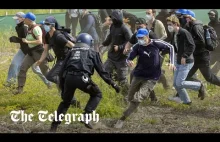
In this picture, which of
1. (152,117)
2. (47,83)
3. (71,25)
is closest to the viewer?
(152,117)

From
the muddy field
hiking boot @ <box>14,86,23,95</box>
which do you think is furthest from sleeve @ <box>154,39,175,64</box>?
hiking boot @ <box>14,86,23,95</box>

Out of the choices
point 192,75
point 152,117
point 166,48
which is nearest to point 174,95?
point 192,75

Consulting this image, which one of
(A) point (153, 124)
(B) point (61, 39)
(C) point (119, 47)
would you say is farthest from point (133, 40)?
(A) point (153, 124)

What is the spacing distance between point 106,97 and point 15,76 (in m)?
2.51

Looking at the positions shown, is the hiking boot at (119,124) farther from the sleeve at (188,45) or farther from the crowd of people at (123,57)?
the sleeve at (188,45)

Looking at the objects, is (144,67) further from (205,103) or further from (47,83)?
(47,83)

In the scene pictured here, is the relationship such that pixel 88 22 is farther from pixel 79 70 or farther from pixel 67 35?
pixel 79 70

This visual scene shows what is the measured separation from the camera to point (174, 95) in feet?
39.8

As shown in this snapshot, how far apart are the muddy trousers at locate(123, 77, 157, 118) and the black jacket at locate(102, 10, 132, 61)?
4.37ft

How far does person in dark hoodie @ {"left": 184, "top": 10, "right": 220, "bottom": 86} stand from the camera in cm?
1122

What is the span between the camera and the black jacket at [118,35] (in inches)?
449

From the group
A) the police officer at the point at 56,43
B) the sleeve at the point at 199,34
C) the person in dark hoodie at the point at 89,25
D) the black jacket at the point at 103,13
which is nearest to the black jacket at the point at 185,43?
the sleeve at the point at 199,34

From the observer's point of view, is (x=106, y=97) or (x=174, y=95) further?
(x=174, y=95)

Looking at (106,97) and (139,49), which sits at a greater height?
(139,49)
